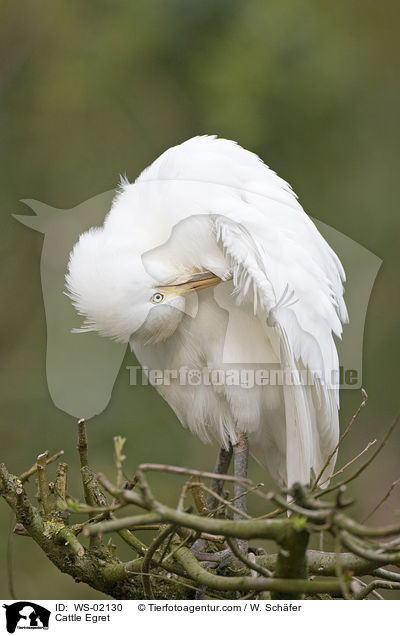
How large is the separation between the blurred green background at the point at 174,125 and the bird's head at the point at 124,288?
4.67 ft

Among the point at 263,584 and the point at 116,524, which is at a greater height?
the point at 116,524

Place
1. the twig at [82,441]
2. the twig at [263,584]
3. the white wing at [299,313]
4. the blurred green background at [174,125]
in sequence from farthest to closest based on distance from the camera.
Answer: the blurred green background at [174,125] < the white wing at [299,313] < the twig at [82,441] < the twig at [263,584]

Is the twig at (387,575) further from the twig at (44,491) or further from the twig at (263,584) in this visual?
the twig at (44,491)

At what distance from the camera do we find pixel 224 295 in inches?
76.4

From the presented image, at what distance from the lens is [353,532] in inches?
37.2

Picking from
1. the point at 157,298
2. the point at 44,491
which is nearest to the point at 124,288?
the point at 157,298

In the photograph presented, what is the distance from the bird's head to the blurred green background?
1.42 m

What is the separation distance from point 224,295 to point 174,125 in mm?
1828

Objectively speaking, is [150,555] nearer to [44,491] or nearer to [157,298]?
[44,491]

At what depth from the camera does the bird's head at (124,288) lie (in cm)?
173

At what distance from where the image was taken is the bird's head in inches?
68.0

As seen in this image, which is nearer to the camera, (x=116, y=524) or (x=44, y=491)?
(x=116, y=524)
